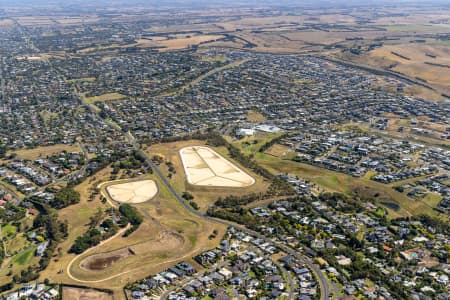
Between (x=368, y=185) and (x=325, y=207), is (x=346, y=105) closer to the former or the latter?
(x=368, y=185)

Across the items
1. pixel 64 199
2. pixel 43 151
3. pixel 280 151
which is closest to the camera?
pixel 64 199

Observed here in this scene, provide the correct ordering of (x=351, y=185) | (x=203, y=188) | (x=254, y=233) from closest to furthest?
(x=254, y=233), (x=203, y=188), (x=351, y=185)

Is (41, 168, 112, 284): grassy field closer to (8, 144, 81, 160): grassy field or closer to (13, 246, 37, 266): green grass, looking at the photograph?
(13, 246, 37, 266): green grass

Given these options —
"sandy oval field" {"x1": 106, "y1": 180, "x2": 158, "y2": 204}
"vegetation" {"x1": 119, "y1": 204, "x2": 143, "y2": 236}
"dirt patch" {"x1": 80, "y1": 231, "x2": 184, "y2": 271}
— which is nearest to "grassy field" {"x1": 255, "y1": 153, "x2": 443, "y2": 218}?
"sandy oval field" {"x1": 106, "y1": 180, "x2": 158, "y2": 204}

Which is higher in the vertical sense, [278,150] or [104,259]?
[104,259]

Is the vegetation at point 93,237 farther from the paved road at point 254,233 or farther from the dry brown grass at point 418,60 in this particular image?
the dry brown grass at point 418,60

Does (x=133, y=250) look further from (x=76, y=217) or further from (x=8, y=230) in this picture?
(x=8, y=230)

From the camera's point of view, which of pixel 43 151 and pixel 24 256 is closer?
pixel 24 256

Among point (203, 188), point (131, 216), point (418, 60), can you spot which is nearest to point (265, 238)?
point (203, 188)
